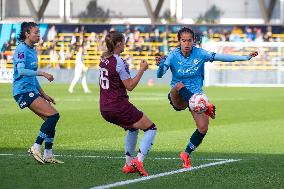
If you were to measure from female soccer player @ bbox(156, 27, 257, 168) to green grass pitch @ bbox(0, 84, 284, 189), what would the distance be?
0.55 m

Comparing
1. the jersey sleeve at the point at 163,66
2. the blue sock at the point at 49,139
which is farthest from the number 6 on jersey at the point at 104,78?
the blue sock at the point at 49,139

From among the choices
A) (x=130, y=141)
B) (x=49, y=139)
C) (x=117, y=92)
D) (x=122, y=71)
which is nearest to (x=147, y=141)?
(x=130, y=141)

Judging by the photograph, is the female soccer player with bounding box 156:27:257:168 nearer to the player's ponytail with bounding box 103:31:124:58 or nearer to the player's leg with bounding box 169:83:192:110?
the player's leg with bounding box 169:83:192:110

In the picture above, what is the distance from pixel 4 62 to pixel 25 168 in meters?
44.3

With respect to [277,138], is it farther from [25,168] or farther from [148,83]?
[148,83]

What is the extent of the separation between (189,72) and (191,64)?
0.12m

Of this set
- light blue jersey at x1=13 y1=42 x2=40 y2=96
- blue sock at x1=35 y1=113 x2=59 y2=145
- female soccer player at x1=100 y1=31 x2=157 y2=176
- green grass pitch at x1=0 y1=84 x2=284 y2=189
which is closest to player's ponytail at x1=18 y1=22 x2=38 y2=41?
light blue jersey at x1=13 y1=42 x2=40 y2=96

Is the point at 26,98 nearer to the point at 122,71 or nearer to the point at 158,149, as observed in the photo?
the point at 122,71

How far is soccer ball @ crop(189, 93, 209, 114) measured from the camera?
13.6 meters

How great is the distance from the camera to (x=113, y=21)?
208 feet

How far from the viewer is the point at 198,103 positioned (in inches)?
535

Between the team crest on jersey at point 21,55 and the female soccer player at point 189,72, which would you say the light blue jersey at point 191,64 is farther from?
the team crest on jersey at point 21,55

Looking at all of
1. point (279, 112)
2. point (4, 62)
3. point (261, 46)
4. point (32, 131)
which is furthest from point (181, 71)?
point (4, 62)

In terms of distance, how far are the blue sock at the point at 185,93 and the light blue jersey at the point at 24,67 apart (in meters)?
2.03
